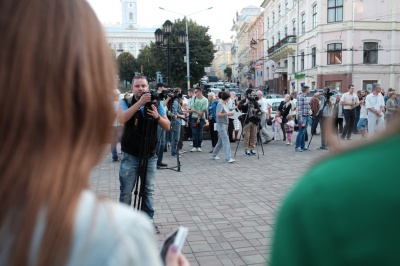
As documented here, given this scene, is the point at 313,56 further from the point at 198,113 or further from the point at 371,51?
the point at 198,113

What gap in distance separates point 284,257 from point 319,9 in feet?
128

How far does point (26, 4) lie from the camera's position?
2.93 feet

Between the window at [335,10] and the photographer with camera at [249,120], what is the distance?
2792 centimetres

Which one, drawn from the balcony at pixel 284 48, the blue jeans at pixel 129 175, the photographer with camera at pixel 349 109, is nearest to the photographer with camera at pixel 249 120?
the photographer with camera at pixel 349 109

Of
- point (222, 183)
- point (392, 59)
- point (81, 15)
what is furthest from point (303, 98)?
point (392, 59)

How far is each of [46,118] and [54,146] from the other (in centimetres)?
7

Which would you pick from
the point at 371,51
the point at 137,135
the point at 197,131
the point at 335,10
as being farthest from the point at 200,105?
the point at 335,10

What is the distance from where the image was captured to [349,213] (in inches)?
26.8

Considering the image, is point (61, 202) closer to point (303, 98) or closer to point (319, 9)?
point (303, 98)

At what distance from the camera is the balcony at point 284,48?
4306 cm

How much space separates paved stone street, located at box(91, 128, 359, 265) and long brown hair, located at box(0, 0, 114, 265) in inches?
62.5

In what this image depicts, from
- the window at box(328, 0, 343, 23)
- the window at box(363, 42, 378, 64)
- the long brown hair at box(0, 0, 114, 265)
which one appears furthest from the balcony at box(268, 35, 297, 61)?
the long brown hair at box(0, 0, 114, 265)

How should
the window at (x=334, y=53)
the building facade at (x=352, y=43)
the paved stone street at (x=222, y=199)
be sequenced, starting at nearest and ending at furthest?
the paved stone street at (x=222, y=199) → the building facade at (x=352, y=43) → the window at (x=334, y=53)

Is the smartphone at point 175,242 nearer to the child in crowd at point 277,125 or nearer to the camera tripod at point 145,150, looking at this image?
the camera tripod at point 145,150
